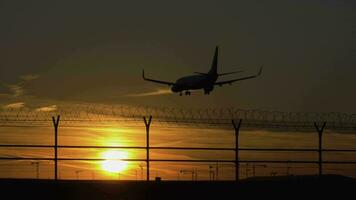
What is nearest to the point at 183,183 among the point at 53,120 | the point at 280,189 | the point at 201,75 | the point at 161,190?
the point at 161,190

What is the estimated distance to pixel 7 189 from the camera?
2412cm

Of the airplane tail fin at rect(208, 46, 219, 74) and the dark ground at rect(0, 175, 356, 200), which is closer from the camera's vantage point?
the dark ground at rect(0, 175, 356, 200)

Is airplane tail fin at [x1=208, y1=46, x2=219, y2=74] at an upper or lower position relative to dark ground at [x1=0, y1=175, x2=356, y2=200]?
upper

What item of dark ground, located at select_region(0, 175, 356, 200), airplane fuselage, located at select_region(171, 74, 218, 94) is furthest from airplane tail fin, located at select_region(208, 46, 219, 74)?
dark ground, located at select_region(0, 175, 356, 200)

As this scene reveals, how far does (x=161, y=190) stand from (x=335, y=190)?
605 cm

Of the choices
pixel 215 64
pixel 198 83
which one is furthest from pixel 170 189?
pixel 215 64

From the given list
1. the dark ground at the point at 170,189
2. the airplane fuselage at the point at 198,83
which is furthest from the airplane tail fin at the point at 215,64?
the dark ground at the point at 170,189

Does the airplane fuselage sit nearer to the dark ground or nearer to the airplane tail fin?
the airplane tail fin

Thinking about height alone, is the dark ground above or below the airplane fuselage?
below

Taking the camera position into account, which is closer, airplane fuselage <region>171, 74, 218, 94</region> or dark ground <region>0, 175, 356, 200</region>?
dark ground <region>0, 175, 356, 200</region>

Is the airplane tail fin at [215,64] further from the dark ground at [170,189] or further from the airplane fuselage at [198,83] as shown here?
the dark ground at [170,189]

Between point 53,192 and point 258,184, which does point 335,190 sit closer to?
point 258,184

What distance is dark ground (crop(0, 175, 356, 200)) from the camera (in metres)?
23.7

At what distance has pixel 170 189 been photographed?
2461 centimetres
